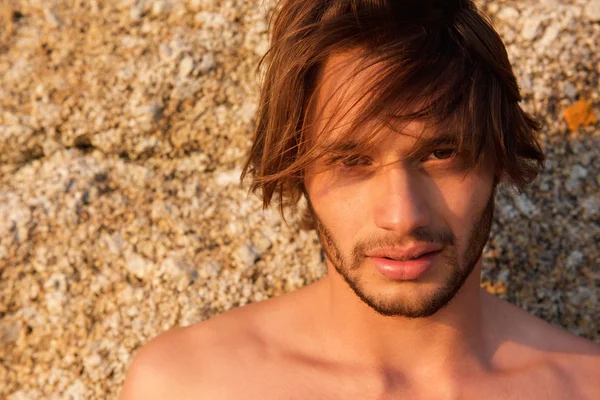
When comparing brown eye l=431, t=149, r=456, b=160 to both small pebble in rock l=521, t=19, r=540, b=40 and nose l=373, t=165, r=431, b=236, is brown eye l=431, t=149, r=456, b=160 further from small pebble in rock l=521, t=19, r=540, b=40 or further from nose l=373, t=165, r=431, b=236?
small pebble in rock l=521, t=19, r=540, b=40

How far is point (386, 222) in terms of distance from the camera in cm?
149

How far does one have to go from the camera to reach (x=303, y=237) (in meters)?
2.12

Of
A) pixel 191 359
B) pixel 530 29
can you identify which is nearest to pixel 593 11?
pixel 530 29

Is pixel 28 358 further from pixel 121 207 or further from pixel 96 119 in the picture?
pixel 96 119

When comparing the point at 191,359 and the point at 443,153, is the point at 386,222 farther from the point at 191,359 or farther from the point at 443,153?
the point at 191,359

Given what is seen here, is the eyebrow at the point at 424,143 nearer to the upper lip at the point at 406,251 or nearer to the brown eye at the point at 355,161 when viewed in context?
the brown eye at the point at 355,161

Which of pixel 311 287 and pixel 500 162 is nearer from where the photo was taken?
pixel 500 162

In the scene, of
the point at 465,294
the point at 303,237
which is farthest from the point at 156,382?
the point at 465,294

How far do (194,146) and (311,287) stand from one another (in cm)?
54

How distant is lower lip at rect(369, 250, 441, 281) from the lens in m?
1.53

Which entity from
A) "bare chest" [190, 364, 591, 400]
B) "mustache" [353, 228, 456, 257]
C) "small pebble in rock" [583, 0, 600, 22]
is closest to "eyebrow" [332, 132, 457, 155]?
"mustache" [353, 228, 456, 257]

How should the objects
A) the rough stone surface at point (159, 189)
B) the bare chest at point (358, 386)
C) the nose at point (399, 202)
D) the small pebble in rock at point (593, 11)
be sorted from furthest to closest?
the small pebble in rock at point (593, 11)
the rough stone surface at point (159, 189)
the bare chest at point (358, 386)
the nose at point (399, 202)

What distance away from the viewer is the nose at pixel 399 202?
1469mm

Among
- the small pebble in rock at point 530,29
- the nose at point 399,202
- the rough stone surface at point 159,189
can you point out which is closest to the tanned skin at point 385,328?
the nose at point 399,202
